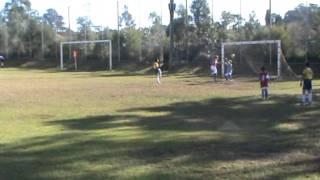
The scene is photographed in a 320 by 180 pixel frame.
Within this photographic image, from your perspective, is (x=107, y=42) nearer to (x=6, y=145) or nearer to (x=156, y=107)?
(x=156, y=107)

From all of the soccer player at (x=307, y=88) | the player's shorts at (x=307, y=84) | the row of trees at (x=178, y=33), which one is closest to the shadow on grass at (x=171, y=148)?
the soccer player at (x=307, y=88)

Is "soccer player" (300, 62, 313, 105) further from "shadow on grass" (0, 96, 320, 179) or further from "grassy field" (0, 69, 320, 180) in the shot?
"shadow on grass" (0, 96, 320, 179)

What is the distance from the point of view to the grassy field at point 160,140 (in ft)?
32.4

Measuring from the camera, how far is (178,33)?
71.4m

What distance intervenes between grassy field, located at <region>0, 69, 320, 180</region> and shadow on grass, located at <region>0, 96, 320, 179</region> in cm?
2

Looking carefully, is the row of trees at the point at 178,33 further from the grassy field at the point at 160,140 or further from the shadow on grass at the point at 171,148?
the shadow on grass at the point at 171,148

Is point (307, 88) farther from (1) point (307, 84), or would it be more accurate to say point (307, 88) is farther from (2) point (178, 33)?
(2) point (178, 33)

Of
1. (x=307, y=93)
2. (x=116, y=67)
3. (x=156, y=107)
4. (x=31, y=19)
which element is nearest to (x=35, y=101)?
(x=156, y=107)

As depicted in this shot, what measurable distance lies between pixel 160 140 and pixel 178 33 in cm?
5866

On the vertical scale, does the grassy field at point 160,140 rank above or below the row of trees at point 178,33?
below

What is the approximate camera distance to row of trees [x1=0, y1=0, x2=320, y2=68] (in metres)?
56.0

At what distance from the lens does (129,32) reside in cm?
7438

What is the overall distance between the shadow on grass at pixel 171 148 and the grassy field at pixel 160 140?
16 mm

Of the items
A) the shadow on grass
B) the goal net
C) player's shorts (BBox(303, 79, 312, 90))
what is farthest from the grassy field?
the goal net
